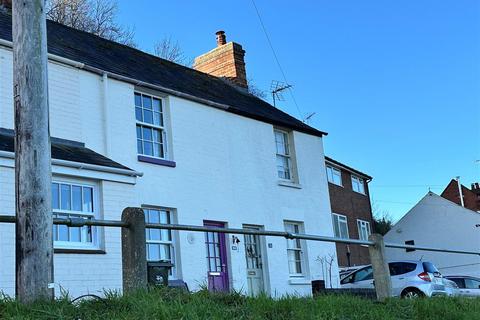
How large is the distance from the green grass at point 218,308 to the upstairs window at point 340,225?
20.6 m

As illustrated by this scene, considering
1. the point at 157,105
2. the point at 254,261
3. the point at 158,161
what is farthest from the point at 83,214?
the point at 254,261

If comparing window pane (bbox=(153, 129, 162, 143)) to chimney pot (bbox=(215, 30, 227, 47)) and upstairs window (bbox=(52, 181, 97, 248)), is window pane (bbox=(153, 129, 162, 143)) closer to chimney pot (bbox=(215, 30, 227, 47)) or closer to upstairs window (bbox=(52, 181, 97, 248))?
upstairs window (bbox=(52, 181, 97, 248))

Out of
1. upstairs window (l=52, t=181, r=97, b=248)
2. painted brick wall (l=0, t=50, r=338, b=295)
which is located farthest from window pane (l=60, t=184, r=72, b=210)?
painted brick wall (l=0, t=50, r=338, b=295)

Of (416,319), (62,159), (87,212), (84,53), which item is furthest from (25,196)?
(84,53)

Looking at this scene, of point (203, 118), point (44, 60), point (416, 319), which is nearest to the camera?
point (44, 60)

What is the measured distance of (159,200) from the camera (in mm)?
13250

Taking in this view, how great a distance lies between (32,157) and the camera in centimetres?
403

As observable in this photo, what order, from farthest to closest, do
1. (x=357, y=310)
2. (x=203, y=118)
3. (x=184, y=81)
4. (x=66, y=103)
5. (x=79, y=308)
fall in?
(x=184, y=81), (x=203, y=118), (x=66, y=103), (x=357, y=310), (x=79, y=308)

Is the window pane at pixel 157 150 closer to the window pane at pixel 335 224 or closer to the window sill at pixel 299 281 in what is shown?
the window sill at pixel 299 281

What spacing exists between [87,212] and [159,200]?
2.58 m

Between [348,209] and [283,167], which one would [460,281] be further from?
[348,209]

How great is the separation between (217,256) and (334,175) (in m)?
15.2

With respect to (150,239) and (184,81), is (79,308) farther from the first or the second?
(184,81)

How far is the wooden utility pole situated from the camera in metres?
3.88
